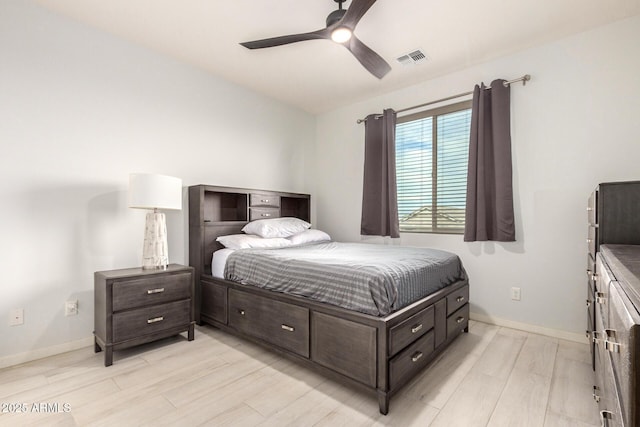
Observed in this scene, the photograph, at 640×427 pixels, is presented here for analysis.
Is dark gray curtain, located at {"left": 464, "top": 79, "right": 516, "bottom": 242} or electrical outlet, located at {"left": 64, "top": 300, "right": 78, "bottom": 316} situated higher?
dark gray curtain, located at {"left": 464, "top": 79, "right": 516, "bottom": 242}

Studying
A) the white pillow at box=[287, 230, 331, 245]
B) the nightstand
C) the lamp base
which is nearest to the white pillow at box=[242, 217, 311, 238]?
the white pillow at box=[287, 230, 331, 245]

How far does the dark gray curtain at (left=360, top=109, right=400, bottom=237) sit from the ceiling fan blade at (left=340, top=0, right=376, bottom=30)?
70.3 inches

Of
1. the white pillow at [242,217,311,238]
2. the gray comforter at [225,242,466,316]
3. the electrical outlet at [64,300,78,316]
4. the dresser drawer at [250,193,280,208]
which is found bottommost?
the electrical outlet at [64,300,78,316]

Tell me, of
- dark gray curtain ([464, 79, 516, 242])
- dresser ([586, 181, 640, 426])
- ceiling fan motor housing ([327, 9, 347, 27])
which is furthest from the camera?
dark gray curtain ([464, 79, 516, 242])

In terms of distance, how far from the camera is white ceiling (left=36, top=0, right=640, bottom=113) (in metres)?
2.24

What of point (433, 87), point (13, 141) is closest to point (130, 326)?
point (13, 141)

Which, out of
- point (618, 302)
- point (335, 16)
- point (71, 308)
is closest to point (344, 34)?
point (335, 16)

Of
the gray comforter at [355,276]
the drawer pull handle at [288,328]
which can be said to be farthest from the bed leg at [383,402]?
the drawer pull handle at [288,328]

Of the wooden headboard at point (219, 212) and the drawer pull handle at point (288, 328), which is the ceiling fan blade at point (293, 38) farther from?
the drawer pull handle at point (288, 328)

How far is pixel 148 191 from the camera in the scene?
7.77 ft

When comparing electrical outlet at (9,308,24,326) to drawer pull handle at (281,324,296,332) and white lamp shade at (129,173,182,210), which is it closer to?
white lamp shade at (129,173,182,210)

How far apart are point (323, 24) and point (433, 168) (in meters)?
1.89

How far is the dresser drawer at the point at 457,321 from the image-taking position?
7.82 feet

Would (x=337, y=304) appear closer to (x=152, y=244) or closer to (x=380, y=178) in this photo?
(x=152, y=244)
